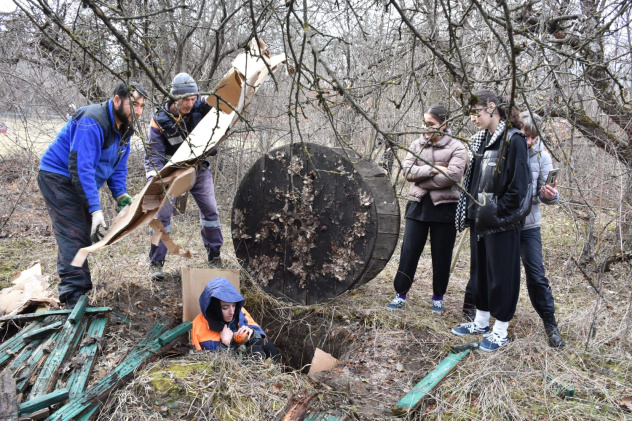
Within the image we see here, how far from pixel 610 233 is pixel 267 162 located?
4739 millimetres

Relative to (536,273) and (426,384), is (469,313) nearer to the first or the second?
(536,273)

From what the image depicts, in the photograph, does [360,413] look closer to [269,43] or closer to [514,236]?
[514,236]

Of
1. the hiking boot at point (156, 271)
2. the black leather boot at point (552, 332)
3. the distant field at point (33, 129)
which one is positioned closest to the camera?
the black leather boot at point (552, 332)

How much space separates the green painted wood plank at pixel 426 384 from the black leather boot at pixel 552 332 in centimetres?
67

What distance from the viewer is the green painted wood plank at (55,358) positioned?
292 centimetres

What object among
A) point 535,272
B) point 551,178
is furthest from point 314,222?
point 551,178

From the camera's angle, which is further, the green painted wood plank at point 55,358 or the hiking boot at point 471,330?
the hiking boot at point 471,330

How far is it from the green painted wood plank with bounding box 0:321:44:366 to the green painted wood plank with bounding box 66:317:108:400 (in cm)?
40

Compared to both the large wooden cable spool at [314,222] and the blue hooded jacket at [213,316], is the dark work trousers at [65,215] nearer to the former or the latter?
the blue hooded jacket at [213,316]

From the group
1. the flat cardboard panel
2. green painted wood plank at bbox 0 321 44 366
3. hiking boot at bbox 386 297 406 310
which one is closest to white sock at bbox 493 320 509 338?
hiking boot at bbox 386 297 406 310

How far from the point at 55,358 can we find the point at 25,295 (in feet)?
3.80

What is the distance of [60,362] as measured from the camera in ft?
10.3

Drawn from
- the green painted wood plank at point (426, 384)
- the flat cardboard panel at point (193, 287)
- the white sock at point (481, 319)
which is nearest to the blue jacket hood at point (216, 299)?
the flat cardboard panel at point (193, 287)

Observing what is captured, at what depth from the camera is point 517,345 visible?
3.36 metres
